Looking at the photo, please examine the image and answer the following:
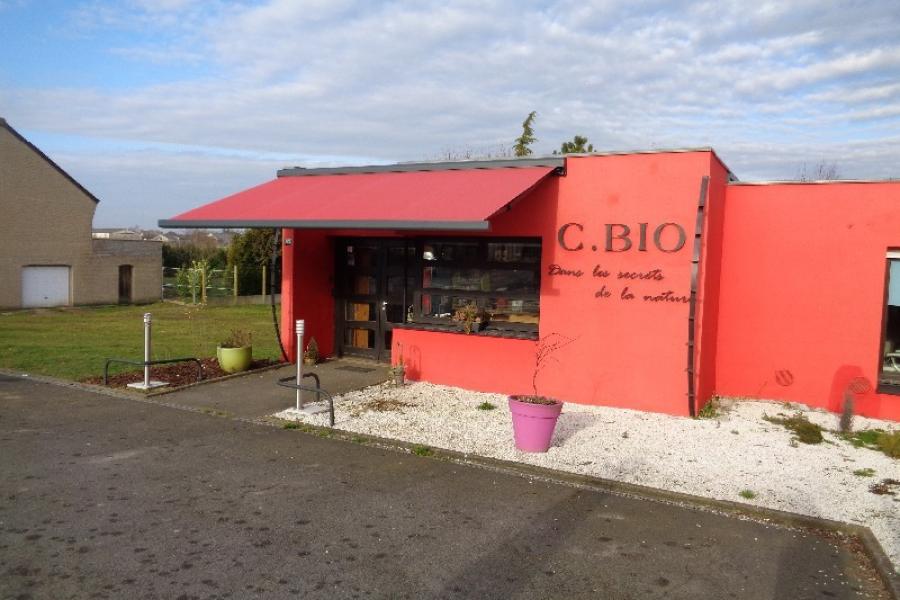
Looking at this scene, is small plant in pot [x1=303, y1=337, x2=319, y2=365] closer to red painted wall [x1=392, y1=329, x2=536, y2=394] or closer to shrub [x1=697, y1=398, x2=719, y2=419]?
red painted wall [x1=392, y1=329, x2=536, y2=394]

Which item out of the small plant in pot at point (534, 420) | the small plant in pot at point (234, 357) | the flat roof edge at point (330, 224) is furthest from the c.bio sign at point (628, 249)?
the small plant in pot at point (234, 357)

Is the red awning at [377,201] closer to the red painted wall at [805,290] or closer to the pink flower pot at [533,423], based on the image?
the pink flower pot at [533,423]

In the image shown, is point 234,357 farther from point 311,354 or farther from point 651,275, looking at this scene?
point 651,275

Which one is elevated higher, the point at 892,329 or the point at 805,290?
the point at 805,290

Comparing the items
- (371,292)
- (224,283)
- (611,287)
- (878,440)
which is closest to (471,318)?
(611,287)

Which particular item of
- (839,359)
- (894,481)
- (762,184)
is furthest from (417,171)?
(894,481)

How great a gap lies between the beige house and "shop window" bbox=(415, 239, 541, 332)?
2095cm

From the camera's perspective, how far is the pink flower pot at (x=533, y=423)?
22.4ft

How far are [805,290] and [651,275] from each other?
6.89 ft

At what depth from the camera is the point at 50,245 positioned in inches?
1033

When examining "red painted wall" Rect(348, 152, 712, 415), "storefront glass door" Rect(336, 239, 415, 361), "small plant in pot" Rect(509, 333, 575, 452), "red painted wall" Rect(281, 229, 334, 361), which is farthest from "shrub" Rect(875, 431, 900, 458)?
"red painted wall" Rect(281, 229, 334, 361)

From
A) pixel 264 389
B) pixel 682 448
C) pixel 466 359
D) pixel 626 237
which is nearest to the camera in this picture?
pixel 682 448

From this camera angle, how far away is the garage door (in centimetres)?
2558

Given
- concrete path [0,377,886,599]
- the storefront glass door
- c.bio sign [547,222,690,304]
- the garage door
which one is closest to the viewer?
concrete path [0,377,886,599]
